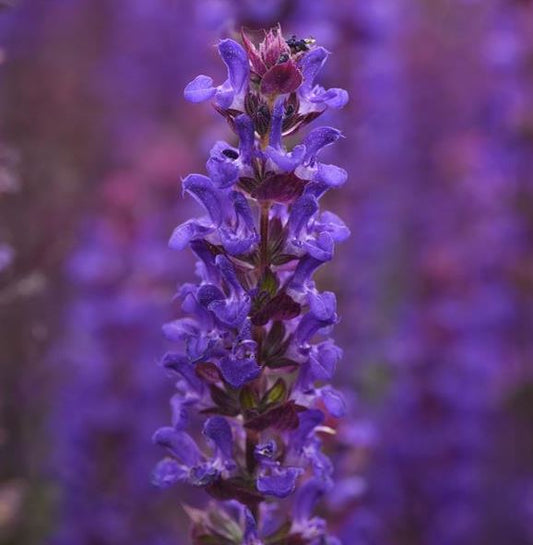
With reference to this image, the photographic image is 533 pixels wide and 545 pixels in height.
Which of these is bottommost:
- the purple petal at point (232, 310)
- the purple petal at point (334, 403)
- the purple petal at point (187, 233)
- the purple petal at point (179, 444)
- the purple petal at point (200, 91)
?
the purple petal at point (179, 444)

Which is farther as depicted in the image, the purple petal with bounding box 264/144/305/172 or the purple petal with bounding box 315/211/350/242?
the purple petal with bounding box 315/211/350/242

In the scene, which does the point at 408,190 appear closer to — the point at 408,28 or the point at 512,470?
the point at 408,28

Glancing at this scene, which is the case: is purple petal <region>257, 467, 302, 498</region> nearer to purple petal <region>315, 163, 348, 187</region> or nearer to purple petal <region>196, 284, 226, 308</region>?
purple petal <region>196, 284, 226, 308</region>

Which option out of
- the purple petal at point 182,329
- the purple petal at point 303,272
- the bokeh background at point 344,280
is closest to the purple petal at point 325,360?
the purple petal at point 303,272

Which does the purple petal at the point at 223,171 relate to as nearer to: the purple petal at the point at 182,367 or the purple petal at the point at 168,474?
the purple petal at the point at 182,367

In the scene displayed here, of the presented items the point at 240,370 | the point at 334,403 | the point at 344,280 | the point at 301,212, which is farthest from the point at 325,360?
the point at 344,280

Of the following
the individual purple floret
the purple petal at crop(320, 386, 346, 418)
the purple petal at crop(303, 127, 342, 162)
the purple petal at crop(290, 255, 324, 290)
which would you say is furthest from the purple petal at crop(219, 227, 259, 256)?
the purple petal at crop(320, 386, 346, 418)
